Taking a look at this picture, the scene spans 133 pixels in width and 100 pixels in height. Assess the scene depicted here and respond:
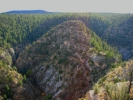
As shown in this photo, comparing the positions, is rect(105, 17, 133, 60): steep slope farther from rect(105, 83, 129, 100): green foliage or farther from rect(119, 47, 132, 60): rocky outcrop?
rect(105, 83, 129, 100): green foliage

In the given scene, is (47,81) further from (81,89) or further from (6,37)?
(6,37)

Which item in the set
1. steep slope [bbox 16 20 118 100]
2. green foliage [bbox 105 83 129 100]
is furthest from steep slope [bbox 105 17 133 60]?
green foliage [bbox 105 83 129 100]

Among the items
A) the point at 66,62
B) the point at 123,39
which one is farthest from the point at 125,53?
the point at 66,62

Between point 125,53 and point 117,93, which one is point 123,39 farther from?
point 117,93

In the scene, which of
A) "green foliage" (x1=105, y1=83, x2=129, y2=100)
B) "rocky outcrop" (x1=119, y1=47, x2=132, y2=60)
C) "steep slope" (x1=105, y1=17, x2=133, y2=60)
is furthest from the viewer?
"steep slope" (x1=105, y1=17, x2=133, y2=60)

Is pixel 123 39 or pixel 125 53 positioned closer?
pixel 125 53

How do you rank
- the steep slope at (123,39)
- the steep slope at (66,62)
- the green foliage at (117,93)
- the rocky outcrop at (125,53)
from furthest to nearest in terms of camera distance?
the steep slope at (123,39)
the rocky outcrop at (125,53)
the steep slope at (66,62)
the green foliage at (117,93)

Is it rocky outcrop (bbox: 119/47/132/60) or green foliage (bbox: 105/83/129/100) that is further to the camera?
rocky outcrop (bbox: 119/47/132/60)

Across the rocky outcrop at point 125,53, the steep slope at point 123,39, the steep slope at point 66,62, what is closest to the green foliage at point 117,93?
the steep slope at point 66,62

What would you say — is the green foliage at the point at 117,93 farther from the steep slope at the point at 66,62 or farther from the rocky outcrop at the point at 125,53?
the rocky outcrop at the point at 125,53

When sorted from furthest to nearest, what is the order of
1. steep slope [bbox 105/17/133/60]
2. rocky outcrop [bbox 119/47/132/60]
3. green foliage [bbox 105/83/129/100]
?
steep slope [bbox 105/17/133/60] → rocky outcrop [bbox 119/47/132/60] → green foliage [bbox 105/83/129/100]
